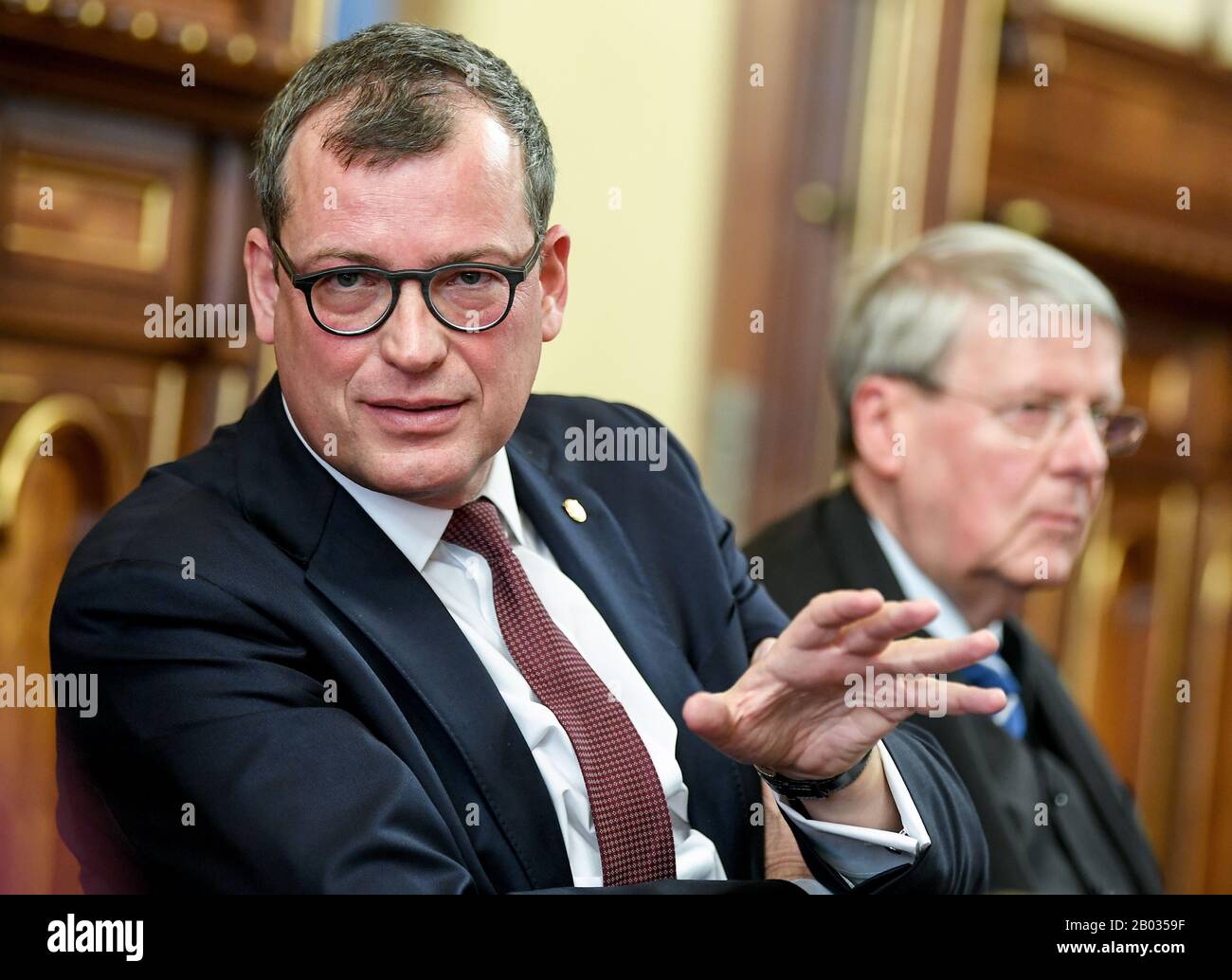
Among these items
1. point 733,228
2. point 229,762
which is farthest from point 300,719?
point 733,228

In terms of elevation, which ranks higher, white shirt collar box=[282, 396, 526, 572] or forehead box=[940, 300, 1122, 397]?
forehead box=[940, 300, 1122, 397]

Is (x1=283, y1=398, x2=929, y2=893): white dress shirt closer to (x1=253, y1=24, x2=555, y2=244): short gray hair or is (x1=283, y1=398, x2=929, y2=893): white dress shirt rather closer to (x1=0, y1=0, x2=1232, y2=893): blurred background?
(x1=253, y1=24, x2=555, y2=244): short gray hair

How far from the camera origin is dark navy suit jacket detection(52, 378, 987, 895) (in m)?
1.18

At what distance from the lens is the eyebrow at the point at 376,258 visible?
50.2 inches

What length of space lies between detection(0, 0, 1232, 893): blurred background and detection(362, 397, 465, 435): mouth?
94 centimetres

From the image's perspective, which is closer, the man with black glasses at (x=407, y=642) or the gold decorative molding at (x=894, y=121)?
the man with black glasses at (x=407, y=642)

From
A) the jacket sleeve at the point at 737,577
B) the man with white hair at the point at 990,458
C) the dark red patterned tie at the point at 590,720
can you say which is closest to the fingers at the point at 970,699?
the dark red patterned tie at the point at 590,720

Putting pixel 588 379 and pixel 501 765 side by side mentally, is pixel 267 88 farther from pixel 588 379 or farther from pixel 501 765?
pixel 501 765

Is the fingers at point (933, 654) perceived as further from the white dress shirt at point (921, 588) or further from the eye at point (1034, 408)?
the eye at point (1034, 408)

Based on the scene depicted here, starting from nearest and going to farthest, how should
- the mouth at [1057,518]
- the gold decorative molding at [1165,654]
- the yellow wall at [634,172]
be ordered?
the mouth at [1057,518]
the yellow wall at [634,172]
the gold decorative molding at [1165,654]

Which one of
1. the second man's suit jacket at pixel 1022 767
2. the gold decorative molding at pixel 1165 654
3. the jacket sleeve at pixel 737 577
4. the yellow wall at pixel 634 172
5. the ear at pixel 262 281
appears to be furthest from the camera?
the gold decorative molding at pixel 1165 654

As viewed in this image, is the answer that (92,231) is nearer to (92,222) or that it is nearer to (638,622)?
(92,222)

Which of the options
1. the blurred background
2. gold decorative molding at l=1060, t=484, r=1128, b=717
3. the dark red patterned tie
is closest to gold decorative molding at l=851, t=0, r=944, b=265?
the blurred background
